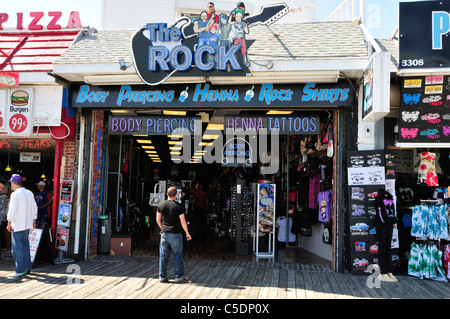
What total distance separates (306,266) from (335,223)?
1.18 m

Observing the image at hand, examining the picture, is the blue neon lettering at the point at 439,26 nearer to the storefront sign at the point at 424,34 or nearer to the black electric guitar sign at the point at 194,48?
the storefront sign at the point at 424,34

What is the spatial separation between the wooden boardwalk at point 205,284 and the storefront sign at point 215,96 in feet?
11.4

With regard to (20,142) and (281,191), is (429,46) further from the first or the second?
(20,142)

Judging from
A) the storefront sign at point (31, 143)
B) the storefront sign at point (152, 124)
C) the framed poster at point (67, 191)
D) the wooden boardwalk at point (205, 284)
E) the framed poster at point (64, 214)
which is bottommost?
the wooden boardwalk at point (205, 284)

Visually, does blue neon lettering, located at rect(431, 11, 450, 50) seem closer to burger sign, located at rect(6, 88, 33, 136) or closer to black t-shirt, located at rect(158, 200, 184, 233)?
black t-shirt, located at rect(158, 200, 184, 233)

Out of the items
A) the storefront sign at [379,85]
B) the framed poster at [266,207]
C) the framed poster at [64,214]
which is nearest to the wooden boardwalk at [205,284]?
the framed poster at [64,214]

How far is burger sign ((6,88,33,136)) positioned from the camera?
8.58 metres

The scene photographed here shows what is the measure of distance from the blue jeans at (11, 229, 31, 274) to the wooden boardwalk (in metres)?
0.23

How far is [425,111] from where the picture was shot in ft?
25.2

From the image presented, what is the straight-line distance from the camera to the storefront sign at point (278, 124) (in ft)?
27.7
